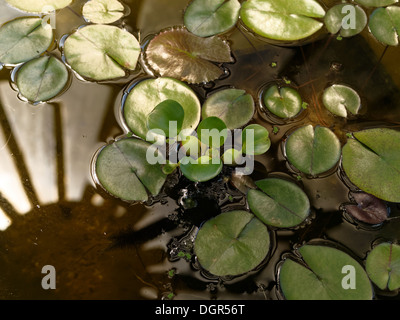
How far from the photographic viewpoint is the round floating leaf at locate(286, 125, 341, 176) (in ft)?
5.40

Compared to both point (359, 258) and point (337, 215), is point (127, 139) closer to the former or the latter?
point (337, 215)

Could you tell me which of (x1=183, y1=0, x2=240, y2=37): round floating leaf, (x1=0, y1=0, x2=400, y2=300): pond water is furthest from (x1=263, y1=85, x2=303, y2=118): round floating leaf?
(x1=183, y1=0, x2=240, y2=37): round floating leaf

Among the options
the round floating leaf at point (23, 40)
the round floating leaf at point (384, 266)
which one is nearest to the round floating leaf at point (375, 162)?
the round floating leaf at point (384, 266)

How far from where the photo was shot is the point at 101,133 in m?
1.75

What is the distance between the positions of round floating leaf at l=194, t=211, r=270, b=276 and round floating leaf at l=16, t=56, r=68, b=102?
100 centimetres


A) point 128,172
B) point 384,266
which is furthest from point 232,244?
point 384,266

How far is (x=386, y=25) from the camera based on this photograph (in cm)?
193

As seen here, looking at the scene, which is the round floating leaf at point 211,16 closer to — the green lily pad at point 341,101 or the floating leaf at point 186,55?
the floating leaf at point 186,55

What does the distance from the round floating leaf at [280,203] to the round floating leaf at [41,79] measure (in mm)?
1081

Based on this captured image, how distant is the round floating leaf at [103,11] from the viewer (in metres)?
1.90

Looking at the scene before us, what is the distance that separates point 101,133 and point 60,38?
0.58m

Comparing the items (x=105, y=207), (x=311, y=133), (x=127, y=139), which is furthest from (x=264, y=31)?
(x=105, y=207)

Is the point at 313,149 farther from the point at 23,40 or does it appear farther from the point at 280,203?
the point at 23,40

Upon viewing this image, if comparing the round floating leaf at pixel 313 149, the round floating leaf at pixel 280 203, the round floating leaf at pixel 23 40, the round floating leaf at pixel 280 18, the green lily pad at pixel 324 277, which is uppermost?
the round floating leaf at pixel 280 18
